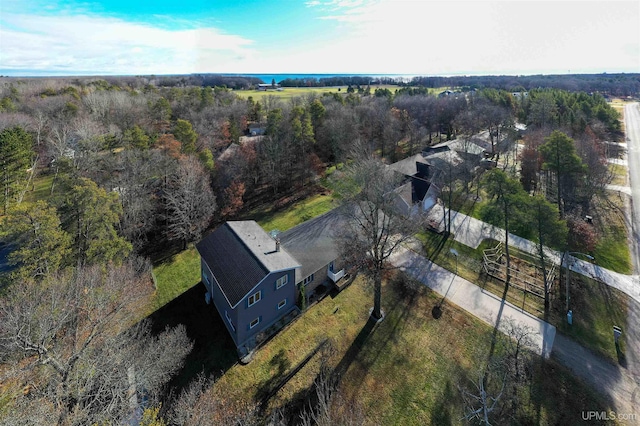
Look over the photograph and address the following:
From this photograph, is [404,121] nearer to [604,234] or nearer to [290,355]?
[604,234]

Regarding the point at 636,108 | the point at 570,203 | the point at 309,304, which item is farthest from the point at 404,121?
the point at 636,108

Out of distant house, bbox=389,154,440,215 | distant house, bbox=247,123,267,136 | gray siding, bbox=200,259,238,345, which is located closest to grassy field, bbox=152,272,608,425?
gray siding, bbox=200,259,238,345

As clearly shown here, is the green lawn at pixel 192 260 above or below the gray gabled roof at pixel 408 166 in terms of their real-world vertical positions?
below

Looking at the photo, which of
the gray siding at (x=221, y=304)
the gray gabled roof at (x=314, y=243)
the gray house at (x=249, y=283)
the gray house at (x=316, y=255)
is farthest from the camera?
the gray gabled roof at (x=314, y=243)

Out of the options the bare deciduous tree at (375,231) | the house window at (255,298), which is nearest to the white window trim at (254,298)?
the house window at (255,298)

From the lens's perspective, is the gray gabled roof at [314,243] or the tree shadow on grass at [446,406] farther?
the gray gabled roof at [314,243]

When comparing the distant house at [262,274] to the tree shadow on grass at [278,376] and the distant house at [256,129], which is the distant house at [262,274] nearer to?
the tree shadow on grass at [278,376]

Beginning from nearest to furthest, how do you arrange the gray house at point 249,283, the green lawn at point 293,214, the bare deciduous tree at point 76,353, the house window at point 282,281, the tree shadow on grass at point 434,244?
the bare deciduous tree at point 76,353 → the gray house at point 249,283 → the house window at point 282,281 → the tree shadow on grass at point 434,244 → the green lawn at point 293,214

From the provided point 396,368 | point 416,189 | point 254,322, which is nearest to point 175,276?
point 254,322
